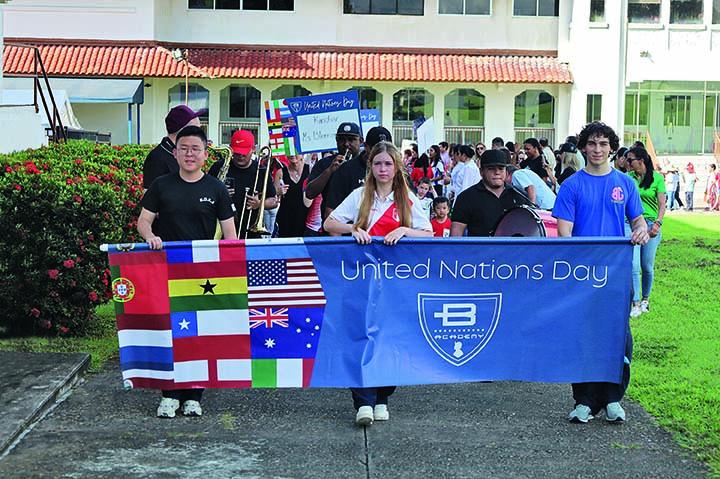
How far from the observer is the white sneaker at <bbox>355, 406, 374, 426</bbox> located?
22.6ft

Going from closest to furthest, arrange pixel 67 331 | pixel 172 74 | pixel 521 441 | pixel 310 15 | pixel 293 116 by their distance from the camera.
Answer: pixel 521 441, pixel 67 331, pixel 293 116, pixel 172 74, pixel 310 15

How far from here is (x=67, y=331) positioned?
9656 mm

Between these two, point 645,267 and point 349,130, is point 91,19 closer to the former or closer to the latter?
point 645,267

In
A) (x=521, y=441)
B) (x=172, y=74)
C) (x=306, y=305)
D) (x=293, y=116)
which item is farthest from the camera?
(x=172, y=74)

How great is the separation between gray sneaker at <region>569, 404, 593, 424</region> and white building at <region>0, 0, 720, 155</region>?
32189mm

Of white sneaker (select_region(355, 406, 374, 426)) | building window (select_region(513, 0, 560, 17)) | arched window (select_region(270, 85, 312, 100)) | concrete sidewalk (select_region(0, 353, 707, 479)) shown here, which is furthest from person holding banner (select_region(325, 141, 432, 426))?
building window (select_region(513, 0, 560, 17))

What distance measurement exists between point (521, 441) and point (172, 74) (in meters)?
32.5

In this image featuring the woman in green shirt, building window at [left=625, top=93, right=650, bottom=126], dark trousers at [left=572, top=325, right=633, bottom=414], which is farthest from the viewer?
building window at [left=625, top=93, right=650, bottom=126]

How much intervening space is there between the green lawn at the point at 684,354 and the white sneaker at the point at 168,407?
3.17 m

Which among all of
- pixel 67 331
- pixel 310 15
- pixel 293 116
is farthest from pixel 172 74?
pixel 67 331

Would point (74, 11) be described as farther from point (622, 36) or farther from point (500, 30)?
point (622, 36)

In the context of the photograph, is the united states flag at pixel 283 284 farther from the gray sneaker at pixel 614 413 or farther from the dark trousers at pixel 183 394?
the gray sneaker at pixel 614 413

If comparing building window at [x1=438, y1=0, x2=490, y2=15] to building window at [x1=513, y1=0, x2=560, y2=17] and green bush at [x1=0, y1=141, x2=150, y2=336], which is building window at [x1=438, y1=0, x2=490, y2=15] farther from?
green bush at [x1=0, y1=141, x2=150, y2=336]

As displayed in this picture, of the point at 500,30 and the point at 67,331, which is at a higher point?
the point at 500,30
